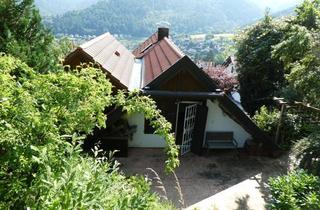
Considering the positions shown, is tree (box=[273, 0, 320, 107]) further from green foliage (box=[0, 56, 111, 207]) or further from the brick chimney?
the brick chimney

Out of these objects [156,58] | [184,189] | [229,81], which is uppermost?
[156,58]

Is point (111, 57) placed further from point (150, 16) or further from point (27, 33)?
point (150, 16)

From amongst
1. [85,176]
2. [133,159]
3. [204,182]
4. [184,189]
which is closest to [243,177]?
[204,182]

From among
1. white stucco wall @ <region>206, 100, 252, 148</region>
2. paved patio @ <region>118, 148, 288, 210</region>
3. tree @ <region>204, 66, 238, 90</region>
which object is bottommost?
paved patio @ <region>118, 148, 288, 210</region>

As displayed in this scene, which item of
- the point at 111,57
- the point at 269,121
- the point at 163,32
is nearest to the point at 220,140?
the point at 269,121

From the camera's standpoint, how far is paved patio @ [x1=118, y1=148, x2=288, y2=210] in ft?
29.8

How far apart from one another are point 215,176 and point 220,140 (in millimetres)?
2253

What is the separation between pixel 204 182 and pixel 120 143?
323cm

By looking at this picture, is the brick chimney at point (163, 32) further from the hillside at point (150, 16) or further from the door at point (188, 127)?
the hillside at point (150, 16)

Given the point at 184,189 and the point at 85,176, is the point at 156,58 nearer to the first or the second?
the point at 184,189

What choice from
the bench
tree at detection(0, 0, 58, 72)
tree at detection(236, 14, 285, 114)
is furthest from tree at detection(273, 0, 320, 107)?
tree at detection(0, 0, 58, 72)

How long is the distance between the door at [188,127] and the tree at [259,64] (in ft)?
18.0

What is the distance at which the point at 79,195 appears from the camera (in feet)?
9.99

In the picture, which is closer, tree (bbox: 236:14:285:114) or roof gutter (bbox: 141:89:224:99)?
roof gutter (bbox: 141:89:224:99)
